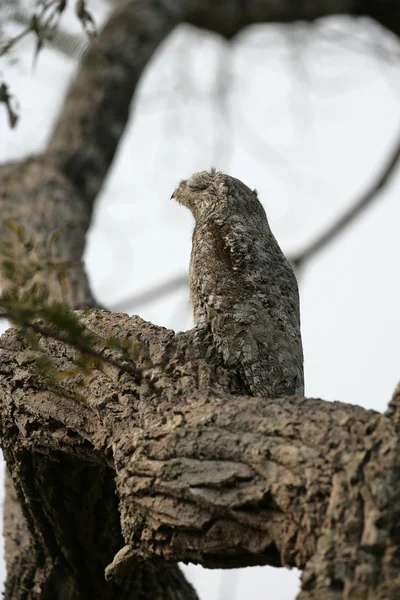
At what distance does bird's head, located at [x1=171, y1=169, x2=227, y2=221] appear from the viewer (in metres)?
3.86

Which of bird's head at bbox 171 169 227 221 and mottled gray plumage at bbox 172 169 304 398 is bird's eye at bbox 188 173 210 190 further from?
mottled gray plumage at bbox 172 169 304 398

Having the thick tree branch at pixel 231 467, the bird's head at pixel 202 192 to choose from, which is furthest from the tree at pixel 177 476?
the bird's head at pixel 202 192

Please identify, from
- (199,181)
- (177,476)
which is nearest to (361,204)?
(199,181)

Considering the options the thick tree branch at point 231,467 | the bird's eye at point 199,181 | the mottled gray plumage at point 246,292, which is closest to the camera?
the thick tree branch at point 231,467

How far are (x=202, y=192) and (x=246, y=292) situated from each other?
751 mm

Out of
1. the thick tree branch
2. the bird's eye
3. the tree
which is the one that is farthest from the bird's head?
the thick tree branch

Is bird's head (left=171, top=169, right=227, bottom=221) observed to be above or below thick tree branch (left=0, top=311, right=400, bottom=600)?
above

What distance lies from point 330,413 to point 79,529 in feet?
5.68

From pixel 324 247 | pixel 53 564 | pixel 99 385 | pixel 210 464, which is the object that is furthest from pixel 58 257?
pixel 210 464

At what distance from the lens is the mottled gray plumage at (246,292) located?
3.29 m

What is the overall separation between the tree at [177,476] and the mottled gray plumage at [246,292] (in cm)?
15

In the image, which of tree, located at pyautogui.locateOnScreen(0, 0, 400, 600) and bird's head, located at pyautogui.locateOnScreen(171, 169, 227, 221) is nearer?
tree, located at pyautogui.locateOnScreen(0, 0, 400, 600)

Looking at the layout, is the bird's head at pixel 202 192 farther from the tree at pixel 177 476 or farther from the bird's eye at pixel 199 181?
the tree at pixel 177 476

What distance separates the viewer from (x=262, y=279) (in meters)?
3.50
